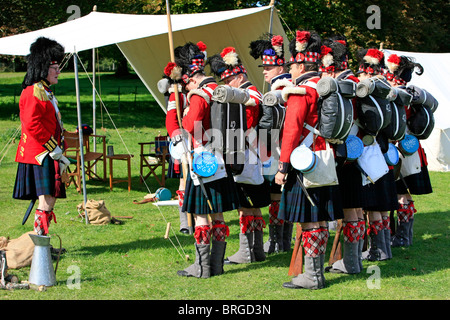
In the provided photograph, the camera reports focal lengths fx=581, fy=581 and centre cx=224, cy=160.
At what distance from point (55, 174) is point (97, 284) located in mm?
1096

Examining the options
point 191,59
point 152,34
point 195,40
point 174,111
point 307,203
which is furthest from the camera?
point 195,40

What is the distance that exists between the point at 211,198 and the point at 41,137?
5.01 feet

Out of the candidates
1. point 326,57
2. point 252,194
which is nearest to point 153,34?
point 252,194

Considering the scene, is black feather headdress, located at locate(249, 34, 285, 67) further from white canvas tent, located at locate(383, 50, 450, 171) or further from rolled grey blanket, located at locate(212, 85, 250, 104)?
white canvas tent, located at locate(383, 50, 450, 171)

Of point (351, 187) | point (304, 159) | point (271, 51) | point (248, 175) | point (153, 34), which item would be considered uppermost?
point (153, 34)

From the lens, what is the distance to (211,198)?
4406mm

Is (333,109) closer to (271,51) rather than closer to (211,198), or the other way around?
(211,198)

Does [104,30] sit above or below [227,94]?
above

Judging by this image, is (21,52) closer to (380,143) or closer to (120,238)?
(120,238)

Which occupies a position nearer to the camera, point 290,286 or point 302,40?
point 302,40

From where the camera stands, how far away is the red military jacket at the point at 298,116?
398 cm

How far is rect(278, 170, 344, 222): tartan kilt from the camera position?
4082mm

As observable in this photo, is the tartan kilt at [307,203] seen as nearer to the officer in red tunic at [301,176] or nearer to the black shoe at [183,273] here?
the officer in red tunic at [301,176]

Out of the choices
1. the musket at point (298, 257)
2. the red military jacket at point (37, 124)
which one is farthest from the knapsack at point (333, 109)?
the red military jacket at point (37, 124)
